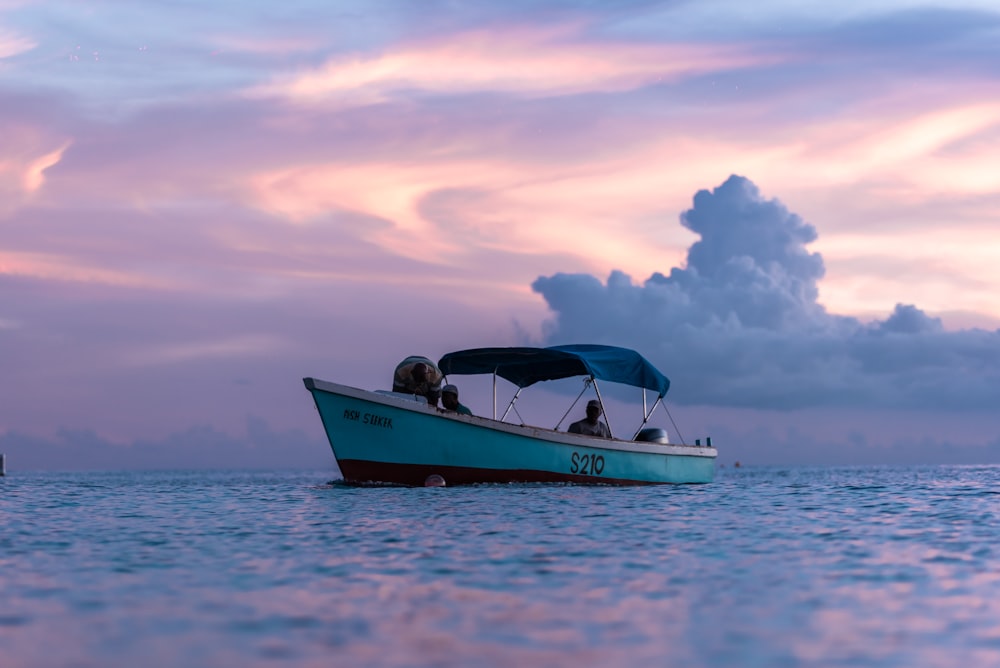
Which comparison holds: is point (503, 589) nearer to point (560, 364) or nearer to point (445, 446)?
point (445, 446)

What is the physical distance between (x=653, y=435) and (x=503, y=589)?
2084 centimetres

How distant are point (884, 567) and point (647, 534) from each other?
4.11 metres

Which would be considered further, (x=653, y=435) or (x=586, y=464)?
(x=653, y=435)

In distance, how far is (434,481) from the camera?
84.1 feet

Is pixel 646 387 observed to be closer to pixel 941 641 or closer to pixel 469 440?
pixel 469 440

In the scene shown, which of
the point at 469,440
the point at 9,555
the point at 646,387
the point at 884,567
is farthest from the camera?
the point at 646,387

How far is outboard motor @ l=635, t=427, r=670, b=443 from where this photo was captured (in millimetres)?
30438

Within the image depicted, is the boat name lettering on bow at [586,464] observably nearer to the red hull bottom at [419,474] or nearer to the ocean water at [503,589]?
the red hull bottom at [419,474]

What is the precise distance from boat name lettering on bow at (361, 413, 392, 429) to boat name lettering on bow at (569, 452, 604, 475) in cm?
476

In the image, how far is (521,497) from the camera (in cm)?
2288

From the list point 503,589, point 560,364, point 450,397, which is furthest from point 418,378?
point 503,589

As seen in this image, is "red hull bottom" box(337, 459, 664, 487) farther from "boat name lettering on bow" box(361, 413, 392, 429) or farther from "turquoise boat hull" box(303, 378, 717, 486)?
"boat name lettering on bow" box(361, 413, 392, 429)

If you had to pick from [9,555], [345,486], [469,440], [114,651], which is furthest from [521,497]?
[114,651]

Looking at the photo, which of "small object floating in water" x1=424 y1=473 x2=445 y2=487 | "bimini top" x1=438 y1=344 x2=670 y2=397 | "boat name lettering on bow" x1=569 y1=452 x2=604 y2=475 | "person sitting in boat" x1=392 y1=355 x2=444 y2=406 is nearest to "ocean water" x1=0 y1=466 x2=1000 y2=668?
"small object floating in water" x1=424 y1=473 x2=445 y2=487
